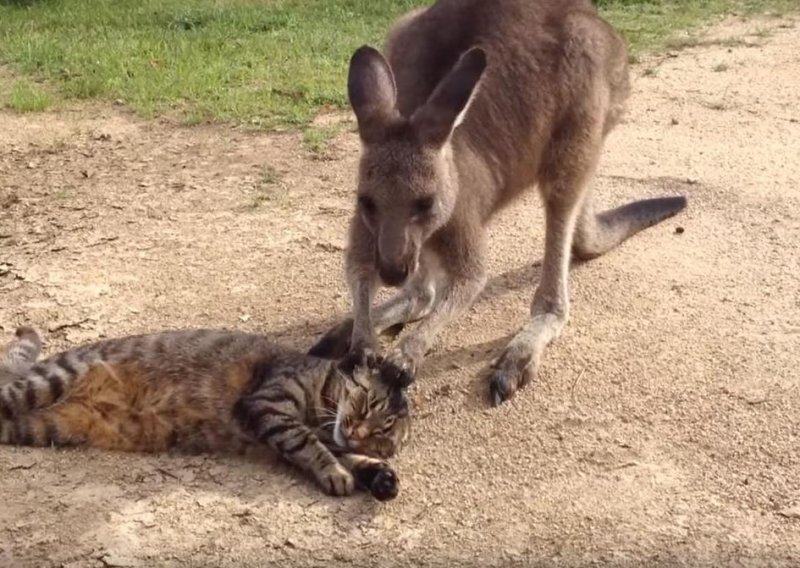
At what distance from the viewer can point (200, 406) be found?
389cm

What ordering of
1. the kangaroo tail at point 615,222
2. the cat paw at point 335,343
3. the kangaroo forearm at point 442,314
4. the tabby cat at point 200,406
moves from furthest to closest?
1. the kangaroo tail at point 615,222
2. the cat paw at point 335,343
3. the kangaroo forearm at point 442,314
4. the tabby cat at point 200,406

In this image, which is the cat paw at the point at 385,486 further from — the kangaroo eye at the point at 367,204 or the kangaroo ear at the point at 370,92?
the kangaroo ear at the point at 370,92

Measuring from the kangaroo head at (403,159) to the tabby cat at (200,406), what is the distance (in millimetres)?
471

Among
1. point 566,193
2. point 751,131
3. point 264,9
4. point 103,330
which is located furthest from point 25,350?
point 264,9

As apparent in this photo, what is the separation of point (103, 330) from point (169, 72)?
12.5 feet

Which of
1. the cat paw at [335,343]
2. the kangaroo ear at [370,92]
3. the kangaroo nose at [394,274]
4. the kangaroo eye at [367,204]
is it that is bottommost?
the cat paw at [335,343]

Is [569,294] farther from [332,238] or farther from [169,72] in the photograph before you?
[169,72]

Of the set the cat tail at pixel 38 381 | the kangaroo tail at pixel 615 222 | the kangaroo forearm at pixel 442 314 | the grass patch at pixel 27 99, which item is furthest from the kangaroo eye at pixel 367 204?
the grass patch at pixel 27 99

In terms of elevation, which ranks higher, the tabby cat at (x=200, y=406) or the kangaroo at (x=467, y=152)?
the kangaroo at (x=467, y=152)

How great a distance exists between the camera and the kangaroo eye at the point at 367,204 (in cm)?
415

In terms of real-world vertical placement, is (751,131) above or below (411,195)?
below

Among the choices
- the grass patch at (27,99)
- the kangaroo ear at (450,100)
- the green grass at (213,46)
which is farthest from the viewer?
the green grass at (213,46)

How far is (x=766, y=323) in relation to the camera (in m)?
4.82

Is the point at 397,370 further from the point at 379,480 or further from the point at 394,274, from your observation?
the point at 379,480
